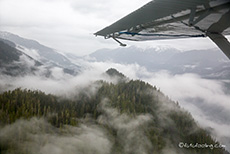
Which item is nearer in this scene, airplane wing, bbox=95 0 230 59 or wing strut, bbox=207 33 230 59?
airplane wing, bbox=95 0 230 59

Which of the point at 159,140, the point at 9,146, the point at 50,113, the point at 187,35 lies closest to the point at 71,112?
the point at 50,113

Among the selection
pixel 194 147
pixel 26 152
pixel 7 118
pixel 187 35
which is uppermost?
pixel 187 35

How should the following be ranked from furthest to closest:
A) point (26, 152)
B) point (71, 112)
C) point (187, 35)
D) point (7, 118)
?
point (71, 112)
point (7, 118)
point (26, 152)
point (187, 35)

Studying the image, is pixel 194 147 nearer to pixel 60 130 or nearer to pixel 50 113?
pixel 60 130

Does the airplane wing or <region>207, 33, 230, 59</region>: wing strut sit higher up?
the airplane wing

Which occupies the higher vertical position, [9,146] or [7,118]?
[7,118]

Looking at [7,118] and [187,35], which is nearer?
[187,35]

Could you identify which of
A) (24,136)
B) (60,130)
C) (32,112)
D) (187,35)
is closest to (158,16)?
(187,35)

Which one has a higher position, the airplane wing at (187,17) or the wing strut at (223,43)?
the airplane wing at (187,17)

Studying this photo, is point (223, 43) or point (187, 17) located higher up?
point (187, 17)

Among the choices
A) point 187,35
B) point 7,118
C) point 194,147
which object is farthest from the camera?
point 194,147

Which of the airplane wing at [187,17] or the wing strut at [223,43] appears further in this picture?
the wing strut at [223,43]
